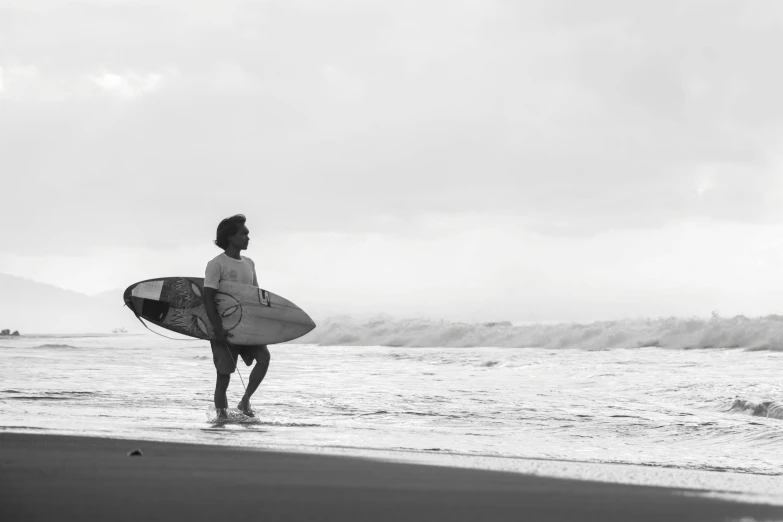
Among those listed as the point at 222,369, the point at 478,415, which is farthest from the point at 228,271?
the point at 478,415

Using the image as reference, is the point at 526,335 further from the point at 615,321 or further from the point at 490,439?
the point at 490,439

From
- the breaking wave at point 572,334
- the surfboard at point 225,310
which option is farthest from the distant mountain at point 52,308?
the surfboard at point 225,310

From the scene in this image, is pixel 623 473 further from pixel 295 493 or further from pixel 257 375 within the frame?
pixel 257 375

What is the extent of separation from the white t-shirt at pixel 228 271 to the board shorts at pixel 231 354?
0.49 m

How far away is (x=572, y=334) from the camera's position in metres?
26.8

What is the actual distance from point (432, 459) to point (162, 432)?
1.93 metres

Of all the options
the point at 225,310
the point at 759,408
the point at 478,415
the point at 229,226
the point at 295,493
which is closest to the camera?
the point at 295,493

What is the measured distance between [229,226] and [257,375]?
118cm

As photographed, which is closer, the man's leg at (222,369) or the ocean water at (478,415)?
the ocean water at (478,415)

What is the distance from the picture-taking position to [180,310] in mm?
7793

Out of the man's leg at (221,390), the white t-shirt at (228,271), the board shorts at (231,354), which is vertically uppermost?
the white t-shirt at (228,271)

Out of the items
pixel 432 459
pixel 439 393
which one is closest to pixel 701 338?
pixel 439 393

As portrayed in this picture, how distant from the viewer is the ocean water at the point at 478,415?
489 centimetres

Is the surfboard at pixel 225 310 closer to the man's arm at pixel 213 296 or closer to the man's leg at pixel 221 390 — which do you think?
the man's arm at pixel 213 296
